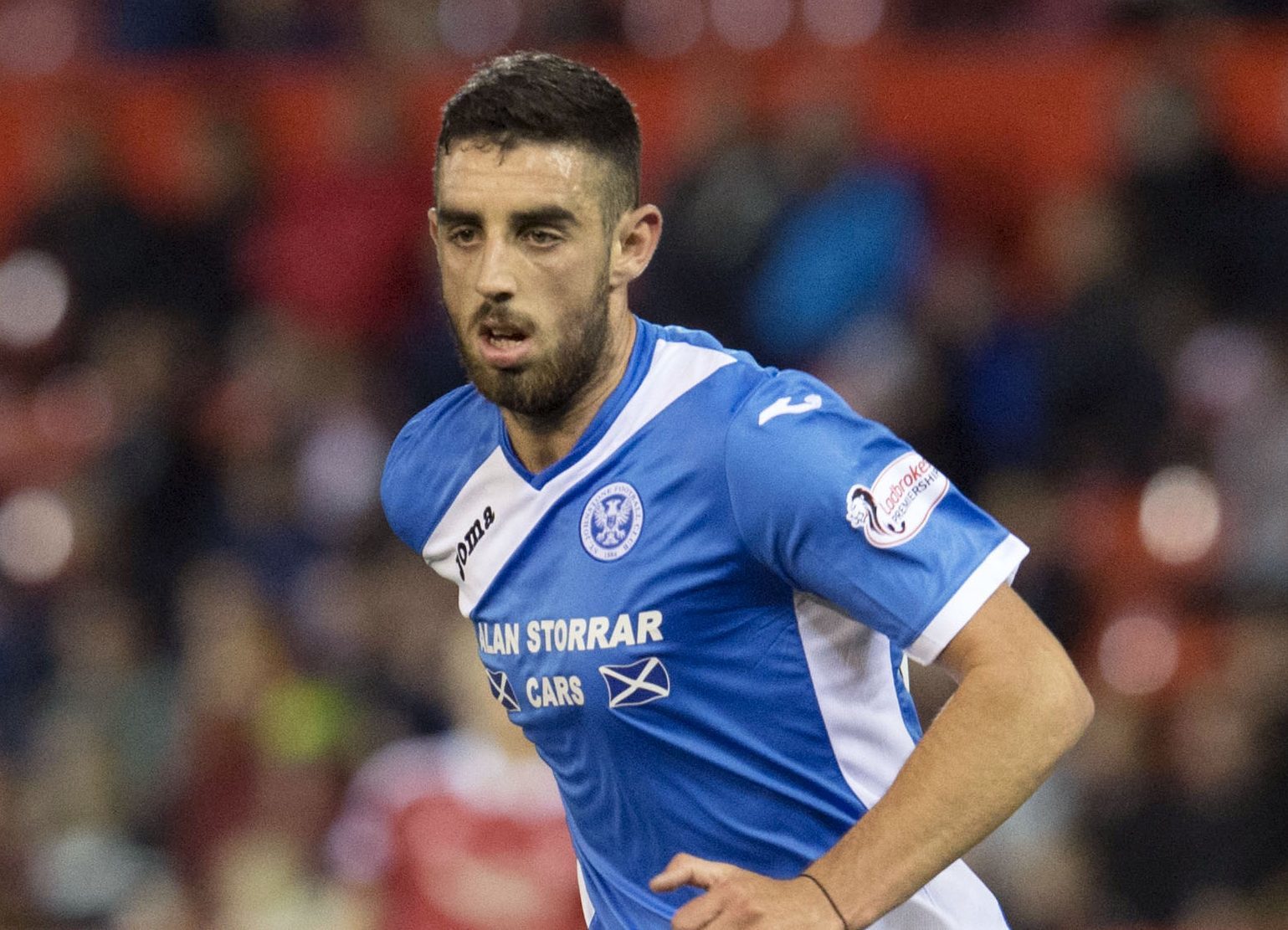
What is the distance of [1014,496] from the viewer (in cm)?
743

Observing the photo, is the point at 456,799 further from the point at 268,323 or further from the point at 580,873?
the point at 268,323

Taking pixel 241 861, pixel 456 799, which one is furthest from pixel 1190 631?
pixel 241 861

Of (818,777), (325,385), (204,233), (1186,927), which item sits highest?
(204,233)

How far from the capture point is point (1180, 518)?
7.31 metres

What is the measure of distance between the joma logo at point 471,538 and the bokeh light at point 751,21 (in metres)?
6.24

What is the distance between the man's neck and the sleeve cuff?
2.27 feet

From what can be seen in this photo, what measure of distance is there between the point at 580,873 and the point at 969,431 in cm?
442

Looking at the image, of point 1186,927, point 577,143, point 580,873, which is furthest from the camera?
point 1186,927

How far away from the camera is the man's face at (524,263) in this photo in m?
3.03

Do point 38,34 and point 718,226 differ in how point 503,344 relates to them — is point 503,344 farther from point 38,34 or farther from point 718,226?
point 38,34

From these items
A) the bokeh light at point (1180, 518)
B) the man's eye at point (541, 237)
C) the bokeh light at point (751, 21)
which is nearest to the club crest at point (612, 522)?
the man's eye at point (541, 237)

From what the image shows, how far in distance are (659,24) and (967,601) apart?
702 centimetres

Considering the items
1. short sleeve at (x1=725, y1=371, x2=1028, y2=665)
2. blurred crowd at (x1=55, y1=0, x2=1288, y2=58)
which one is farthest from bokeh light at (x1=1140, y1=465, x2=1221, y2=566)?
short sleeve at (x1=725, y1=371, x2=1028, y2=665)

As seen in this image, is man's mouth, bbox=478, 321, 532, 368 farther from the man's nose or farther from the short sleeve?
the short sleeve
